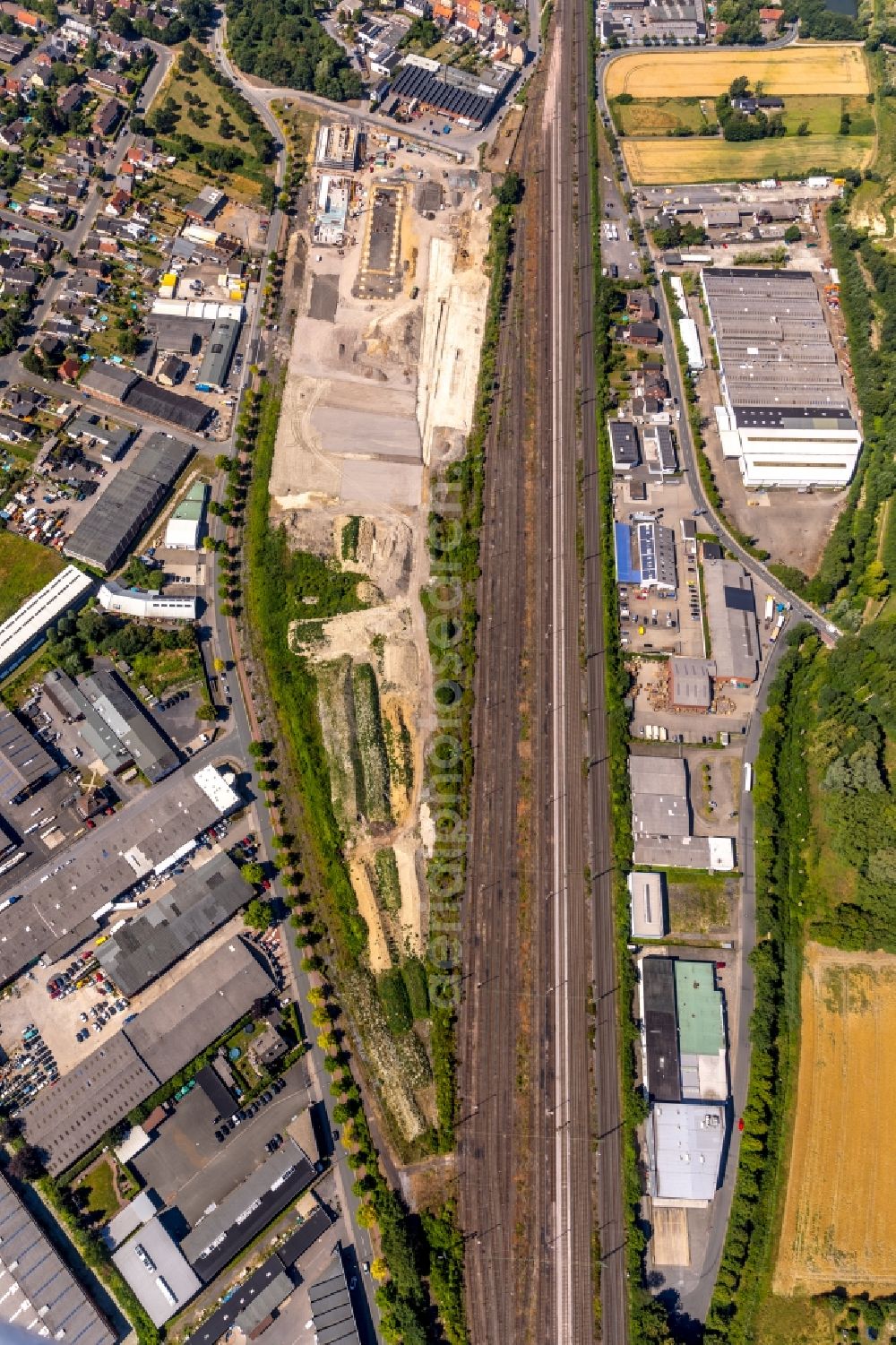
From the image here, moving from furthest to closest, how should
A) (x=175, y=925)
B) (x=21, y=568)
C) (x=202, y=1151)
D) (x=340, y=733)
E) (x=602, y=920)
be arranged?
(x=21, y=568) < (x=340, y=733) < (x=602, y=920) < (x=175, y=925) < (x=202, y=1151)

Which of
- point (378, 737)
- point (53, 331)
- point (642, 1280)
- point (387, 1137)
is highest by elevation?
point (53, 331)

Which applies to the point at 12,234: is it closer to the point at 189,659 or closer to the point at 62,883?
the point at 189,659

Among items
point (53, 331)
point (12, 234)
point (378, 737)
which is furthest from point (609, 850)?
point (12, 234)

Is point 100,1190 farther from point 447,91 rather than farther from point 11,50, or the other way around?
point 11,50

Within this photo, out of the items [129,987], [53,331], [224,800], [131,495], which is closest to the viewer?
[129,987]

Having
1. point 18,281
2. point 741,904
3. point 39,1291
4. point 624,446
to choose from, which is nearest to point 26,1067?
point 39,1291

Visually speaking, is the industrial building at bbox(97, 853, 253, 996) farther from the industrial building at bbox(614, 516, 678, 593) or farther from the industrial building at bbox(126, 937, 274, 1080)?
the industrial building at bbox(614, 516, 678, 593)
